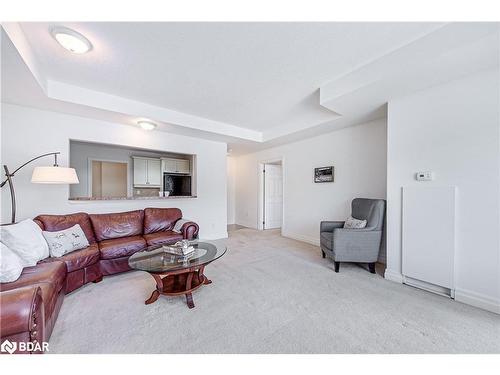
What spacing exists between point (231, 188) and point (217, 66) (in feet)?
15.8

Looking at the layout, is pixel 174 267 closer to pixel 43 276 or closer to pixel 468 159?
pixel 43 276

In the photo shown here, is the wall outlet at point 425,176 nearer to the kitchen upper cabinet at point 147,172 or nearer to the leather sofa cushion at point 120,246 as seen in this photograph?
the leather sofa cushion at point 120,246

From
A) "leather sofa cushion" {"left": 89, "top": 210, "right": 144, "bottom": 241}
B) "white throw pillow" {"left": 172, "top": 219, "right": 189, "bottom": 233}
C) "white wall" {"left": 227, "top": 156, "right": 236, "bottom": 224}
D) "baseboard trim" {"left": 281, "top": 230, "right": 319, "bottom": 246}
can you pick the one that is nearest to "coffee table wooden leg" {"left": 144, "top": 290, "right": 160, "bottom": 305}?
"white throw pillow" {"left": 172, "top": 219, "right": 189, "bottom": 233}

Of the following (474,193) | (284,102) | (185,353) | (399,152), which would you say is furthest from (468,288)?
(284,102)

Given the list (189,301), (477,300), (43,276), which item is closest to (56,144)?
(43,276)

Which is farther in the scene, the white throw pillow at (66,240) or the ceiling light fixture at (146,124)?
the ceiling light fixture at (146,124)

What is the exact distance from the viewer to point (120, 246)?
2.72 m

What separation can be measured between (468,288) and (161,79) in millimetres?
4064

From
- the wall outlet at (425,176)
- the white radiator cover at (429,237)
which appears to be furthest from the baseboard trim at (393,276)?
the wall outlet at (425,176)

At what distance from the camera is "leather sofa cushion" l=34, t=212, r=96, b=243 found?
2.61 meters

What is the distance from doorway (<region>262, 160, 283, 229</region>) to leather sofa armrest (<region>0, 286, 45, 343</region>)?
16.2ft

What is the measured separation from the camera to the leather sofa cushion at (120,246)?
2.61m

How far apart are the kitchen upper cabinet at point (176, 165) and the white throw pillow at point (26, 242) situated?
343 centimetres

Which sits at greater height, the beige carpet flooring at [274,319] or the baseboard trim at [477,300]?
the baseboard trim at [477,300]
